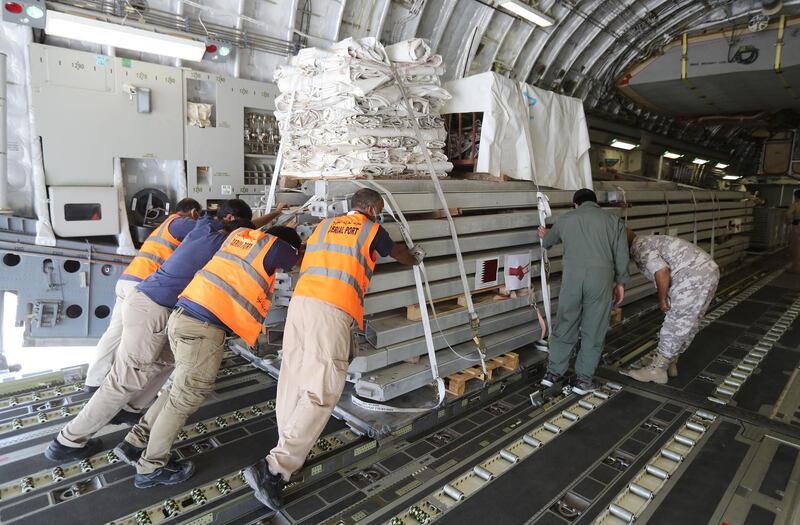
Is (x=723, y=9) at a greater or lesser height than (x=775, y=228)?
greater

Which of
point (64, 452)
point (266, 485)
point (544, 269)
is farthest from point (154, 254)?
point (544, 269)

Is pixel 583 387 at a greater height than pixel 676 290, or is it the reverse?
pixel 676 290

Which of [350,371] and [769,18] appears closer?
[350,371]

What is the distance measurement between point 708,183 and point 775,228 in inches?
171

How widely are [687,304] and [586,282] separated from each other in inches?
48.3

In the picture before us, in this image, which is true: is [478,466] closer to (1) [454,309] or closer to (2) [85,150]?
(1) [454,309]

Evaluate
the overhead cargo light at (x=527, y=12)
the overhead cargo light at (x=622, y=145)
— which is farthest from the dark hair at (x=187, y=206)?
the overhead cargo light at (x=622, y=145)

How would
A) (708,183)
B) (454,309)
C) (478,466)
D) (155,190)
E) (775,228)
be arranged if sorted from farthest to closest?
(708,183)
(775,228)
(155,190)
(454,309)
(478,466)

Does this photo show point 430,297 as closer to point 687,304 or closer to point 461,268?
point 461,268

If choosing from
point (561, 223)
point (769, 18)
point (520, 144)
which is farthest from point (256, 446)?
point (769, 18)

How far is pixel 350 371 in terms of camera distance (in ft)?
11.4

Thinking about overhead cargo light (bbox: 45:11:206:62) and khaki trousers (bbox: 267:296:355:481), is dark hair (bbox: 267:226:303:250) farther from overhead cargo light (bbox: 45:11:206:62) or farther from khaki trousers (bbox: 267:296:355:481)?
overhead cargo light (bbox: 45:11:206:62)

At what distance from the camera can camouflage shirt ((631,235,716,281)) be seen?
4.79m

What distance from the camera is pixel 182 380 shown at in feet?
9.96
